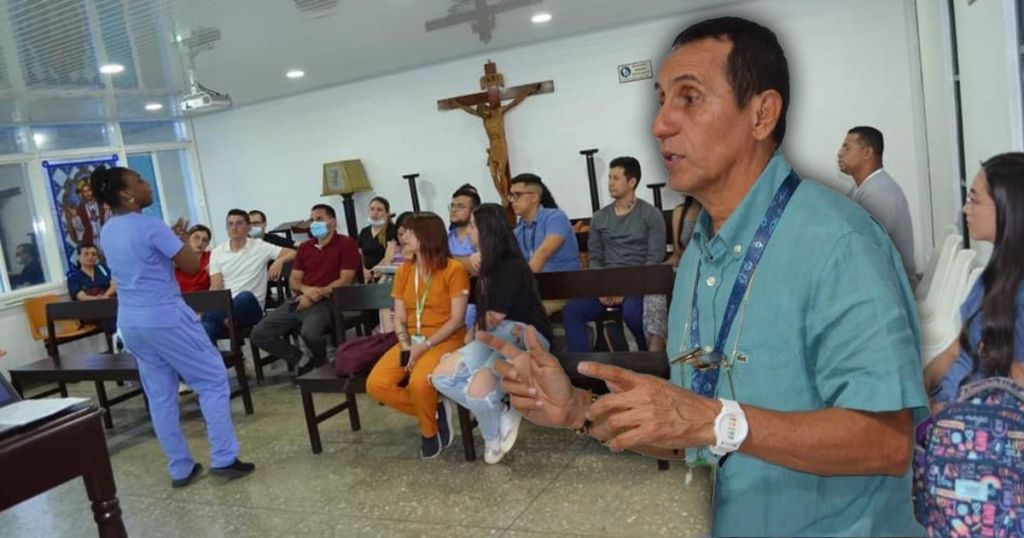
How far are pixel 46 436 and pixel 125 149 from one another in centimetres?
708

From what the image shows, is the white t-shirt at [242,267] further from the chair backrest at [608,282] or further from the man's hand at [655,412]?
the man's hand at [655,412]

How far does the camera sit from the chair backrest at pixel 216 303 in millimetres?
4668

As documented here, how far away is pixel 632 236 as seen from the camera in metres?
4.09

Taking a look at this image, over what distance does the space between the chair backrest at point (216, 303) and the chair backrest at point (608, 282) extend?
2214 millimetres

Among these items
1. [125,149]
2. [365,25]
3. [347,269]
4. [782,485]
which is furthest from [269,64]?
[782,485]

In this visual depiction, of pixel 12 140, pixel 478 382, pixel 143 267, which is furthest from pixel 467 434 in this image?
pixel 12 140

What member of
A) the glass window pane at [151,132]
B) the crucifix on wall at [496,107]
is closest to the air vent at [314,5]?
the crucifix on wall at [496,107]

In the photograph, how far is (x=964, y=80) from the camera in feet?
11.8

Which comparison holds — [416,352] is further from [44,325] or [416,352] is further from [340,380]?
[44,325]

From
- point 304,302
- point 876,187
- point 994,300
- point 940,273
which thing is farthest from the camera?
point 304,302

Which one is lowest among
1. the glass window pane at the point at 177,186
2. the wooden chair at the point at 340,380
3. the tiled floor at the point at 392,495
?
the tiled floor at the point at 392,495

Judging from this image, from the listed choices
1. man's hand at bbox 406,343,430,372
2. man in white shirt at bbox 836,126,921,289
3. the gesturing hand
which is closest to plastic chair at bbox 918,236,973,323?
man in white shirt at bbox 836,126,921,289

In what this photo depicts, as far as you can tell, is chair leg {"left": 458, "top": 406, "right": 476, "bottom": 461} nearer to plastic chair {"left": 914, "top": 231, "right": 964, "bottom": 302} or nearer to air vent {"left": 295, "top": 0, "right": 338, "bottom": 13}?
plastic chair {"left": 914, "top": 231, "right": 964, "bottom": 302}

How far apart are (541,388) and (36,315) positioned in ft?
24.1
